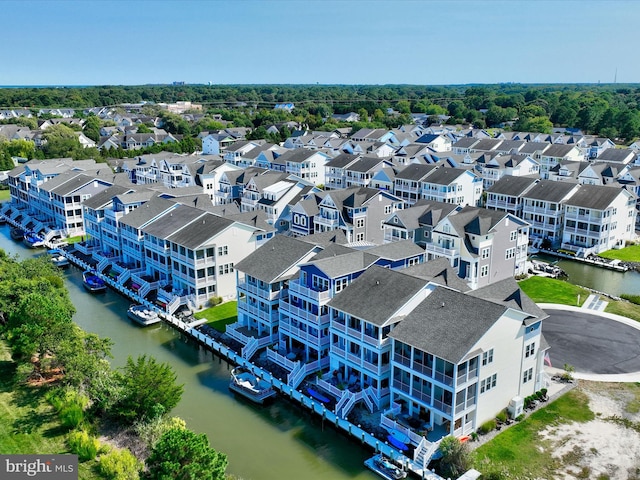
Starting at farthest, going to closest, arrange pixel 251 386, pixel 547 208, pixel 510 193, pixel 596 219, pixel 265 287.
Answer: pixel 510 193 < pixel 547 208 < pixel 596 219 < pixel 265 287 < pixel 251 386

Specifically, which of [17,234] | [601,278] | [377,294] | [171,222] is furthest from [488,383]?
[17,234]

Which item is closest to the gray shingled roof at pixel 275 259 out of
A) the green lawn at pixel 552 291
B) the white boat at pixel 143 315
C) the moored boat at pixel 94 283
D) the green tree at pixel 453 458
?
the white boat at pixel 143 315

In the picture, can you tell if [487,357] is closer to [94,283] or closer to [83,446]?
[83,446]

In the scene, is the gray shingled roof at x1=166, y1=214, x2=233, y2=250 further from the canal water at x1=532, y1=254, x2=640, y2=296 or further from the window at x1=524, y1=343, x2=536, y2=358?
the canal water at x1=532, y1=254, x2=640, y2=296

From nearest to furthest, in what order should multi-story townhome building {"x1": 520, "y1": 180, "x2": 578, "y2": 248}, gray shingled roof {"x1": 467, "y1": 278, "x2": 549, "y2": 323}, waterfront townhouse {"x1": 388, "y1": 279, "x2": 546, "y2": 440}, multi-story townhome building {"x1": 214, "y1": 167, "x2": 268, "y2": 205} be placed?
waterfront townhouse {"x1": 388, "y1": 279, "x2": 546, "y2": 440} < gray shingled roof {"x1": 467, "y1": 278, "x2": 549, "y2": 323} < multi-story townhome building {"x1": 520, "y1": 180, "x2": 578, "y2": 248} < multi-story townhome building {"x1": 214, "y1": 167, "x2": 268, "y2": 205}

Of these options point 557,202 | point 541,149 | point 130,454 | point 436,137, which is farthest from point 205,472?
point 436,137

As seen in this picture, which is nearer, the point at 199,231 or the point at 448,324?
the point at 448,324

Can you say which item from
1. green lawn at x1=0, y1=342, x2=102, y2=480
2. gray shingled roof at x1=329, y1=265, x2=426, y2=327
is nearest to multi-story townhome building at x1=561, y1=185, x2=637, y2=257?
gray shingled roof at x1=329, y1=265, x2=426, y2=327
